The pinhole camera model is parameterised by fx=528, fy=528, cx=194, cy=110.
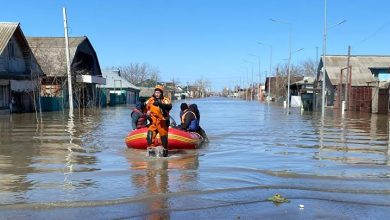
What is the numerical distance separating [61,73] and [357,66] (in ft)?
117

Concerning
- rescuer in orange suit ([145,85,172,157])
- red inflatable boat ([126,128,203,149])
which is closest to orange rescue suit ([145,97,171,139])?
rescuer in orange suit ([145,85,172,157])

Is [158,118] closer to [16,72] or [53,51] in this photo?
[16,72]

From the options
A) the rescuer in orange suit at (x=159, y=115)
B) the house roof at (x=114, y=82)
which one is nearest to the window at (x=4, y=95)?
the rescuer in orange suit at (x=159, y=115)

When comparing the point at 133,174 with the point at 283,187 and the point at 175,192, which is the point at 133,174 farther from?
the point at 283,187

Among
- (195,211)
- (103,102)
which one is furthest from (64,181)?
(103,102)

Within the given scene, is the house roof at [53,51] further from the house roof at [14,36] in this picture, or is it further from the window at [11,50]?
the window at [11,50]

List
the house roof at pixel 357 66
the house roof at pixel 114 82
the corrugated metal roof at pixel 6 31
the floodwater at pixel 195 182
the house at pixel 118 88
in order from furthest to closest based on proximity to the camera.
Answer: the house roof at pixel 114 82 → the house at pixel 118 88 → the house roof at pixel 357 66 → the corrugated metal roof at pixel 6 31 → the floodwater at pixel 195 182

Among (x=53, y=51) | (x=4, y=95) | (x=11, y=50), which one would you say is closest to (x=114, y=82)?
(x=53, y=51)

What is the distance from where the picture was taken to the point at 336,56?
226ft

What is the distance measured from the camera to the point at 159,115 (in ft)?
42.7

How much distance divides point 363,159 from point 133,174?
20.9ft

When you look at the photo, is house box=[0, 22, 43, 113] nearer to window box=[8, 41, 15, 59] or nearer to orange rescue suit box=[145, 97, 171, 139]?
window box=[8, 41, 15, 59]

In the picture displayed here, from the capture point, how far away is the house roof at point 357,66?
6144cm

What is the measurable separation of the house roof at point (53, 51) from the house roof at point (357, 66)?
2931 cm
